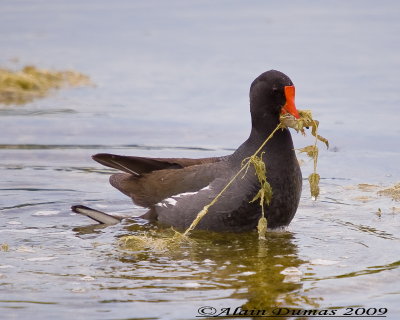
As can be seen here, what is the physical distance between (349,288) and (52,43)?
32.7 ft

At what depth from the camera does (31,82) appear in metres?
13.3

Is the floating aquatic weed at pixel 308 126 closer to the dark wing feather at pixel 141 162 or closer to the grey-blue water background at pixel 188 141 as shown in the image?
the grey-blue water background at pixel 188 141

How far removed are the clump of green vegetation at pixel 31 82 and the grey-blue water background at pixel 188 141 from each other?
26 cm

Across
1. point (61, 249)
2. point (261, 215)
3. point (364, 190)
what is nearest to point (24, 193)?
point (61, 249)

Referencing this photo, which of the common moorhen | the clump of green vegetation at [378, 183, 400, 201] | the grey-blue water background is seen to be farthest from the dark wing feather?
the clump of green vegetation at [378, 183, 400, 201]

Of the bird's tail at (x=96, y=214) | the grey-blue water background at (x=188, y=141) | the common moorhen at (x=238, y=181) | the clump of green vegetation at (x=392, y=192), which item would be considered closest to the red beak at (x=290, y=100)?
the common moorhen at (x=238, y=181)

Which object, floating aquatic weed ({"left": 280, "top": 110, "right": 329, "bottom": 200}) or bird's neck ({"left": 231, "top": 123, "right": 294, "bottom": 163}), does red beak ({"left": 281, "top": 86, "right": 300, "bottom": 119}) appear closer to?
floating aquatic weed ({"left": 280, "top": 110, "right": 329, "bottom": 200})

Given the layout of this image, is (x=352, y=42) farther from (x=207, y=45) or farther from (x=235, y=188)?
(x=235, y=188)

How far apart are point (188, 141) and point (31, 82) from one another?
3.40 metres

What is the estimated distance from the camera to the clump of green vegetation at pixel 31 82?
12963 mm

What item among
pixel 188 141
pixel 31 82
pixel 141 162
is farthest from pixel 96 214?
pixel 31 82

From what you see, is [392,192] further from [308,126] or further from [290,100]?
[290,100]

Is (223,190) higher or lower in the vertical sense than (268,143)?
lower

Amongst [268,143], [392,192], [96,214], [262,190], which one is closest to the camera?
[262,190]
